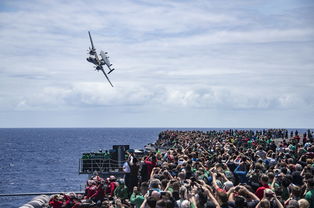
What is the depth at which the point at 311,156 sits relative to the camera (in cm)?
1552

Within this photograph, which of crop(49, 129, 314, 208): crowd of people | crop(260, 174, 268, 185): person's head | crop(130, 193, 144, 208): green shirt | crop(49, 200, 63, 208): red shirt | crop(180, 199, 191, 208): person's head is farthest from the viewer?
crop(49, 200, 63, 208): red shirt

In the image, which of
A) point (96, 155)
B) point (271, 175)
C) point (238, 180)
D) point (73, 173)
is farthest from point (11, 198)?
point (271, 175)

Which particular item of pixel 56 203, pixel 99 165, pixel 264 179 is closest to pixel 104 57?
pixel 99 165

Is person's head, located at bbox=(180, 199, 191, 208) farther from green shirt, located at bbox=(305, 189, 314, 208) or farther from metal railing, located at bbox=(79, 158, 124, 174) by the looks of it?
metal railing, located at bbox=(79, 158, 124, 174)

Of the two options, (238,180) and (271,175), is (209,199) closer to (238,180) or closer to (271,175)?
(271,175)

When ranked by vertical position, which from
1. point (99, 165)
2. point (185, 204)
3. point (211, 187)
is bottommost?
point (99, 165)

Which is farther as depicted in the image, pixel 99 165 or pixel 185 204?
pixel 99 165

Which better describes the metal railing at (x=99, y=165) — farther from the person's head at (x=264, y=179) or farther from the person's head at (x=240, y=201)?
the person's head at (x=240, y=201)

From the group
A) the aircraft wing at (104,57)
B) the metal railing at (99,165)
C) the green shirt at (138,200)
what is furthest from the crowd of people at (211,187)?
the aircraft wing at (104,57)

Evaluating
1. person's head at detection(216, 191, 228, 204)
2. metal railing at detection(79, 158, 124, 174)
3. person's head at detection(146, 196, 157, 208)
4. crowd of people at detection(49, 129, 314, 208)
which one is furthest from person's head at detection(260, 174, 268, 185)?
metal railing at detection(79, 158, 124, 174)

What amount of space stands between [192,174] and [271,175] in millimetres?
2776

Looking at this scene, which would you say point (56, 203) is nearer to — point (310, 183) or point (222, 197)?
point (222, 197)

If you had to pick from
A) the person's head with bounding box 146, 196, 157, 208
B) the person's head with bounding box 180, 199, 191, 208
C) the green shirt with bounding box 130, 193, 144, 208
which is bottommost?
the green shirt with bounding box 130, 193, 144, 208

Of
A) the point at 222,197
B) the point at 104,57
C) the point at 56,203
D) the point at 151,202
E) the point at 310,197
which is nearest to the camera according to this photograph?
Result: the point at 151,202
